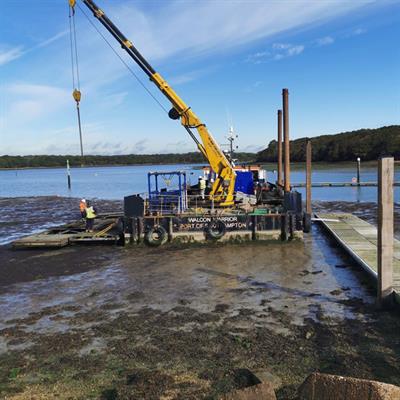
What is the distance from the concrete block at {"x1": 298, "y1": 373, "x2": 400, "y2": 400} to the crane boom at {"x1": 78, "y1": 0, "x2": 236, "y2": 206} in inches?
582

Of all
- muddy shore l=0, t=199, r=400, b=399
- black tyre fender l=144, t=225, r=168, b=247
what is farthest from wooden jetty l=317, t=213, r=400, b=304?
black tyre fender l=144, t=225, r=168, b=247

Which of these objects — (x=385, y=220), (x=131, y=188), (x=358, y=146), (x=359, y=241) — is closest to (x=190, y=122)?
(x=359, y=241)

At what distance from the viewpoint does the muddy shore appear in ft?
21.2

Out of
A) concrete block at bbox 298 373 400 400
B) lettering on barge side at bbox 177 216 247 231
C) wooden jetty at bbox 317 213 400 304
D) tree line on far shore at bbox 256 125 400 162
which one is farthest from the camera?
tree line on far shore at bbox 256 125 400 162

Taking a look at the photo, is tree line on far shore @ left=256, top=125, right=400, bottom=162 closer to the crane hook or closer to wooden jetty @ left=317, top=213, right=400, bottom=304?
wooden jetty @ left=317, top=213, right=400, bottom=304

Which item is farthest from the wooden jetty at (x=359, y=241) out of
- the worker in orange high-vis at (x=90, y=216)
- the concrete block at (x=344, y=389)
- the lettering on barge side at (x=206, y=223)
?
the worker in orange high-vis at (x=90, y=216)

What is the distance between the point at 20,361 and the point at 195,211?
1183cm

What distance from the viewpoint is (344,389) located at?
490cm

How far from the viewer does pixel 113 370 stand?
22.4 feet

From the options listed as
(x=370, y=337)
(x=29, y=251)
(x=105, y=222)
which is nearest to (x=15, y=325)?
(x=370, y=337)

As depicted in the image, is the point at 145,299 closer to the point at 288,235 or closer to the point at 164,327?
the point at 164,327

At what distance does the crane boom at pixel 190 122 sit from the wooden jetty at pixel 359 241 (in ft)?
15.1

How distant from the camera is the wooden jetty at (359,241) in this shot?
11422mm

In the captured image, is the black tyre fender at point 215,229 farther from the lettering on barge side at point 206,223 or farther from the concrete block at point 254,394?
the concrete block at point 254,394
